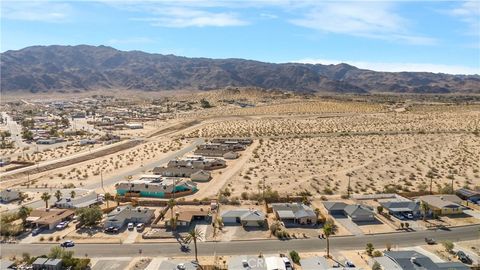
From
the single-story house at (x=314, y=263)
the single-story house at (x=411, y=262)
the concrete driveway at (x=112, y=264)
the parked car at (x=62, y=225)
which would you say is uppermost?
the single-story house at (x=411, y=262)

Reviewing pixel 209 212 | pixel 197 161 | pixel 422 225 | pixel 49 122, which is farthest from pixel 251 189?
pixel 49 122

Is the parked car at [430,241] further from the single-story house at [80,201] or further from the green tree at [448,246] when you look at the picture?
the single-story house at [80,201]

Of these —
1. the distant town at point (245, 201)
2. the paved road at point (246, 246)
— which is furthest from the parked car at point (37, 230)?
the paved road at point (246, 246)

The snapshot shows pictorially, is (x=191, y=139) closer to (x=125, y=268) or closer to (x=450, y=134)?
(x=450, y=134)

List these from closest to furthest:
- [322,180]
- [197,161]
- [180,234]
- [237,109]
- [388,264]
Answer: [388,264] → [180,234] → [322,180] → [197,161] → [237,109]

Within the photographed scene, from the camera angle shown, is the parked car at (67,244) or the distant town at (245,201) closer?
the distant town at (245,201)

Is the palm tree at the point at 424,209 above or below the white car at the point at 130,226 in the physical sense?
above
